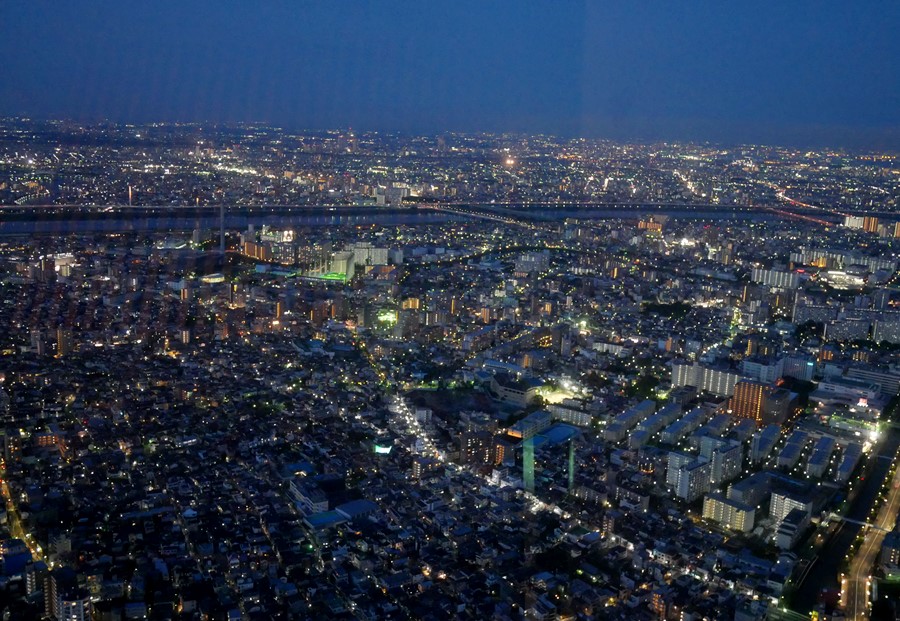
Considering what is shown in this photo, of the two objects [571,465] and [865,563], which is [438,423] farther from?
[865,563]

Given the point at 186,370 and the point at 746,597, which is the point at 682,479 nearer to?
the point at 746,597

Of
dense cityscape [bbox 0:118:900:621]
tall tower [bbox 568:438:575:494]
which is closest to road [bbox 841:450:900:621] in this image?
dense cityscape [bbox 0:118:900:621]

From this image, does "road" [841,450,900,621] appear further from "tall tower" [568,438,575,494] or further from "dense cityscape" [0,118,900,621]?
"tall tower" [568,438,575,494]

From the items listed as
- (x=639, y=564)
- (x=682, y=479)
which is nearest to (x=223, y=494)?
(x=639, y=564)

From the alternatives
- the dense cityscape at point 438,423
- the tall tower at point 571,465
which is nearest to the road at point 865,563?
the dense cityscape at point 438,423

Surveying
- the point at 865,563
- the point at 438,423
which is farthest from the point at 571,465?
the point at 865,563
